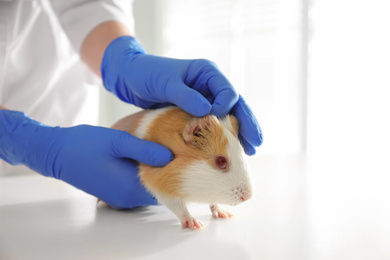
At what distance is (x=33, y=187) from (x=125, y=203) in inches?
22.6

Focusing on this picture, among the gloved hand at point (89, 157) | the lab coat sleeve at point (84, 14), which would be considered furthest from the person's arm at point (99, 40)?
the gloved hand at point (89, 157)

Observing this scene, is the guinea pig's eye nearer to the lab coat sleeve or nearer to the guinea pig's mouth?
the guinea pig's mouth

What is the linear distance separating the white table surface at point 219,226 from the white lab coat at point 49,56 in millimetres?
554

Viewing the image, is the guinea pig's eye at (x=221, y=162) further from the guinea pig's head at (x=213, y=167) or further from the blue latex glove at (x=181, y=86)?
the blue latex glove at (x=181, y=86)

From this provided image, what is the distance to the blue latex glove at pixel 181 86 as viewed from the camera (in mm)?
1278

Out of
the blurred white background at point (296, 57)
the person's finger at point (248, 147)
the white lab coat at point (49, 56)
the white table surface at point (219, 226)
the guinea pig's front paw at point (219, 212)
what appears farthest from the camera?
the blurred white background at point (296, 57)

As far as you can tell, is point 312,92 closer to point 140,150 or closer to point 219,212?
point 219,212

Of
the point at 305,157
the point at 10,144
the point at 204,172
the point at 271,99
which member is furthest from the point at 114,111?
the point at 204,172

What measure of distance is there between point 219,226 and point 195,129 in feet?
0.95

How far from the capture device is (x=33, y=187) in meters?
1.67

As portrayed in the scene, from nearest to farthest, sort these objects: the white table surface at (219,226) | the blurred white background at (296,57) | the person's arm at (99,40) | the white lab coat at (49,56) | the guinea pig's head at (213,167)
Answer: the white table surface at (219,226), the guinea pig's head at (213,167), the person's arm at (99,40), the white lab coat at (49,56), the blurred white background at (296,57)

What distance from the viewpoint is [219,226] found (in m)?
1.17

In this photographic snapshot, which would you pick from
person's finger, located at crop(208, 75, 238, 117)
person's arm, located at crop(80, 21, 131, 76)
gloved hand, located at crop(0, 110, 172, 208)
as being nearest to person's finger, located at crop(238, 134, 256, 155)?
person's finger, located at crop(208, 75, 238, 117)

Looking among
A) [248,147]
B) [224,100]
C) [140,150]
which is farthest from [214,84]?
[140,150]
